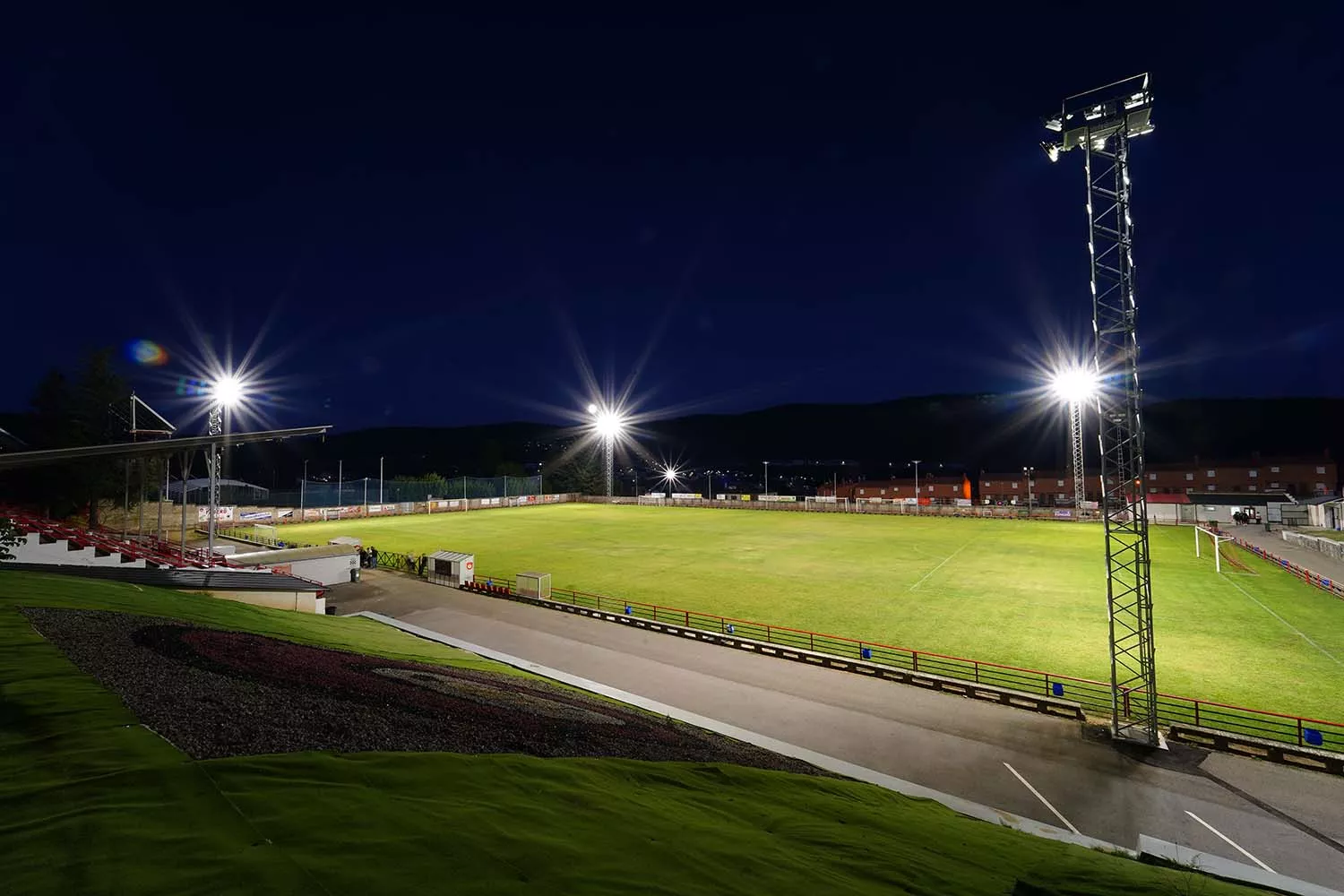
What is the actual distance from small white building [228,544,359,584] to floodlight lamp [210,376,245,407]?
14061mm

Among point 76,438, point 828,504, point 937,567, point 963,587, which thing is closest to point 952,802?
point 963,587

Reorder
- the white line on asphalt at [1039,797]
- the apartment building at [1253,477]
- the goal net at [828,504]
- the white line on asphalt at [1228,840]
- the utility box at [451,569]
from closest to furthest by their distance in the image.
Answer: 1. the white line on asphalt at [1228,840]
2. the white line on asphalt at [1039,797]
3. the utility box at [451,569]
4. the goal net at [828,504]
5. the apartment building at [1253,477]

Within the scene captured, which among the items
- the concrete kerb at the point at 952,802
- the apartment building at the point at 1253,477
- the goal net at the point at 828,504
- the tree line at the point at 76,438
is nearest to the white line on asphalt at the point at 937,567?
the concrete kerb at the point at 952,802

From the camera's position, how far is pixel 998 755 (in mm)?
14922

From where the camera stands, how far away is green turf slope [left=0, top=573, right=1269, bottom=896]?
4000 mm

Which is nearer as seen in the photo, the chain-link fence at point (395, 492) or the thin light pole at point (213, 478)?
the thin light pole at point (213, 478)

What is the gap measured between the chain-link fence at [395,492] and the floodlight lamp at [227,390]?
28172 millimetres

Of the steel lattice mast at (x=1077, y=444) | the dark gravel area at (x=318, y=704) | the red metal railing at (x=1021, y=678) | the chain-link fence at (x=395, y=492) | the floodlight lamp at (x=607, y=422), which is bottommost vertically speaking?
the red metal railing at (x=1021, y=678)

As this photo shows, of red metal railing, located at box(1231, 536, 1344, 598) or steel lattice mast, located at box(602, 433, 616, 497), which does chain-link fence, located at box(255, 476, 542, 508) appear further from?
red metal railing, located at box(1231, 536, 1344, 598)

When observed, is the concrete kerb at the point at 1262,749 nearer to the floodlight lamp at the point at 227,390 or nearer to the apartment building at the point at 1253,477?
the floodlight lamp at the point at 227,390

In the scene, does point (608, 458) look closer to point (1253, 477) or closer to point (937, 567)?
point (937, 567)

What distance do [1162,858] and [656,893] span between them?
10226 mm

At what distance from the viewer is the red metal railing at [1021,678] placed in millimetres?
16156

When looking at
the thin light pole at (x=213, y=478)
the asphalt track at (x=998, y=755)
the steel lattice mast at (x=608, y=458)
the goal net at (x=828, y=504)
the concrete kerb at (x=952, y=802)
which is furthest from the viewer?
the steel lattice mast at (x=608, y=458)
